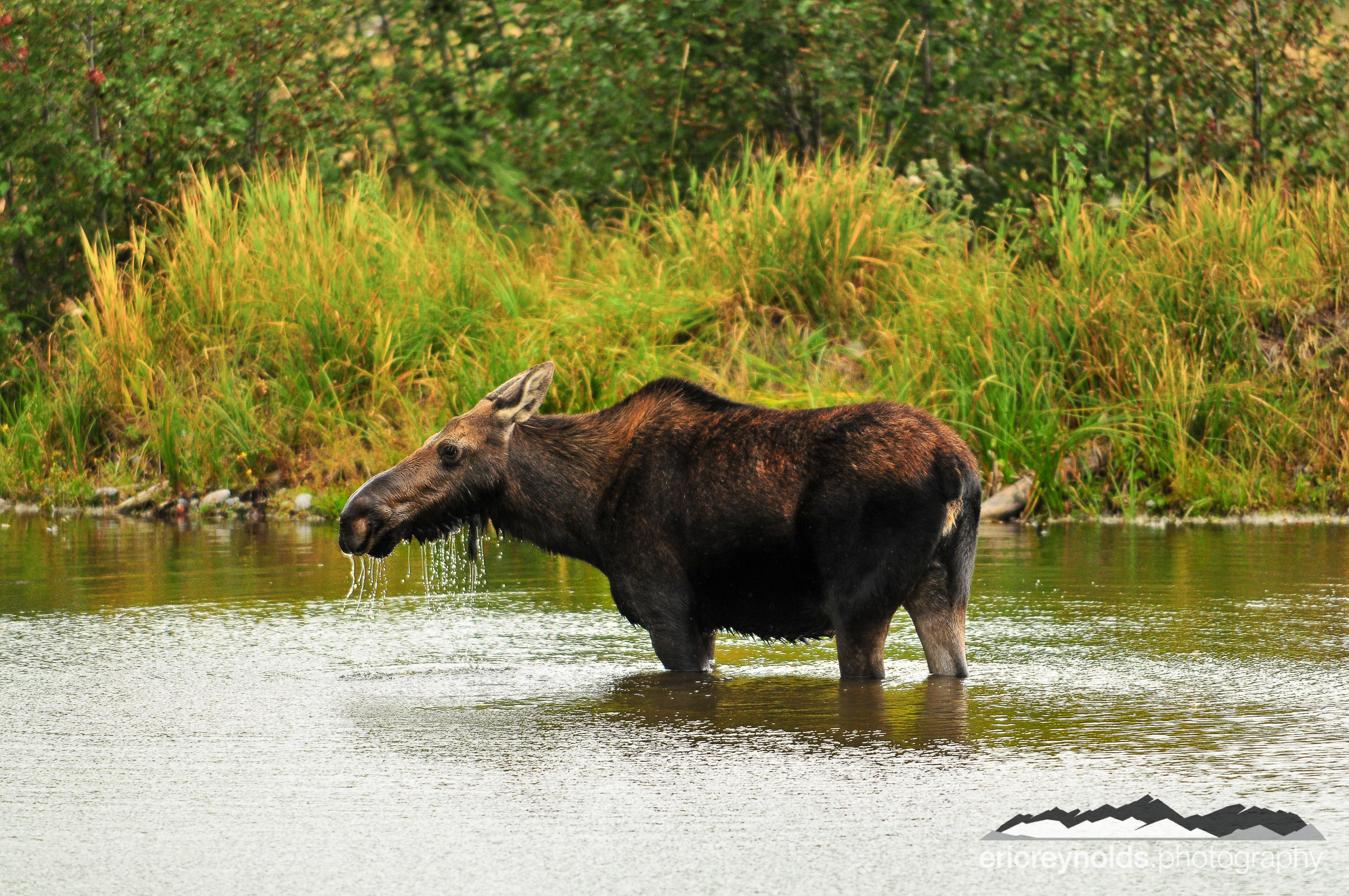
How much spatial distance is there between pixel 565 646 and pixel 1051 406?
255 inches

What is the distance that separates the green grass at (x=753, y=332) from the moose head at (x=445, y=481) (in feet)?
20.3

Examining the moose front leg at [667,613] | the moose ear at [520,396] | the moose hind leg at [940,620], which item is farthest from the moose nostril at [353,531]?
the moose hind leg at [940,620]

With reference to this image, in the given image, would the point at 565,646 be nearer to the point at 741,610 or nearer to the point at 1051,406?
the point at 741,610

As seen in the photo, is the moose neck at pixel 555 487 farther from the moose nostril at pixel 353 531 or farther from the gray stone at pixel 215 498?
the gray stone at pixel 215 498

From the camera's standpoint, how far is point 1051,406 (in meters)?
13.5

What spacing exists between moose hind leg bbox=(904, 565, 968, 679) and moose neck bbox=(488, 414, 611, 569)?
1.32 metres

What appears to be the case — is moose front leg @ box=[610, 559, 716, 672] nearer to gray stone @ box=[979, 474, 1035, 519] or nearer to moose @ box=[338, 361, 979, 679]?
moose @ box=[338, 361, 979, 679]

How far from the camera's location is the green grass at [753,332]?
13.4 metres

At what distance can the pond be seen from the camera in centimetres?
448

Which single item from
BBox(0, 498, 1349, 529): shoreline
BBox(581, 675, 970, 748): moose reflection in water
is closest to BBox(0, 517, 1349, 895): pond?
BBox(581, 675, 970, 748): moose reflection in water

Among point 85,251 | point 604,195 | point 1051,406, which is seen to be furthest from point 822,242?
point 85,251

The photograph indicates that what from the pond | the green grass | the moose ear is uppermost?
the green grass

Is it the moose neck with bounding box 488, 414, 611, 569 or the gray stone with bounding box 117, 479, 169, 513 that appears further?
the gray stone with bounding box 117, 479, 169, 513

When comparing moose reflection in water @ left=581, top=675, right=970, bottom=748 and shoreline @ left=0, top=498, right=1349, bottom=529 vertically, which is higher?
shoreline @ left=0, top=498, right=1349, bottom=529
